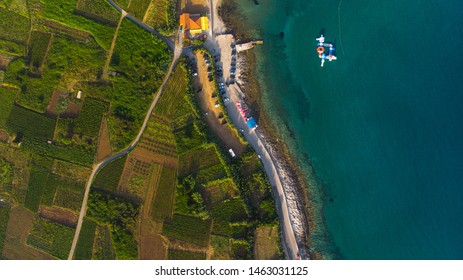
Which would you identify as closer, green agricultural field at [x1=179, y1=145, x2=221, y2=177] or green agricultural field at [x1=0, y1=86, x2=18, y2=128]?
green agricultural field at [x1=179, y1=145, x2=221, y2=177]

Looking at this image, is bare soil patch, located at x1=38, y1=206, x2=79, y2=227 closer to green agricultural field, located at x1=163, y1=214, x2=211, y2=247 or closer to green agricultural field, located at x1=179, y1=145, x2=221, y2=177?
green agricultural field, located at x1=163, y1=214, x2=211, y2=247

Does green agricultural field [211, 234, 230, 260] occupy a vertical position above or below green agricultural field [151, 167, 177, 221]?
below

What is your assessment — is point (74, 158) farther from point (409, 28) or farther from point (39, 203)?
point (409, 28)

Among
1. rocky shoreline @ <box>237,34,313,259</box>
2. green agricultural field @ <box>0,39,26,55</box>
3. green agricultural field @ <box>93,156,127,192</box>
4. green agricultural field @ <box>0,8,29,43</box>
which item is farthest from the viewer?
green agricultural field @ <box>0,8,29,43</box>

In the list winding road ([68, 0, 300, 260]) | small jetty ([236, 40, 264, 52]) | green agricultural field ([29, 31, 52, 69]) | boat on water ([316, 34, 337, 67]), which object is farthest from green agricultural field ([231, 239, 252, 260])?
green agricultural field ([29, 31, 52, 69])

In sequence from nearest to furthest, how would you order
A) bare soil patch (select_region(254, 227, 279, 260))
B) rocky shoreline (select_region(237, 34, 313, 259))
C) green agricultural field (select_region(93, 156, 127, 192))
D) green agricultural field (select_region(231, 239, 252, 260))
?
green agricultural field (select_region(231, 239, 252, 260)) < bare soil patch (select_region(254, 227, 279, 260)) < green agricultural field (select_region(93, 156, 127, 192)) < rocky shoreline (select_region(237, 34, 313, 259))

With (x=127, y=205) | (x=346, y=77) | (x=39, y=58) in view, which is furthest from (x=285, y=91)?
(x=39, y=58)

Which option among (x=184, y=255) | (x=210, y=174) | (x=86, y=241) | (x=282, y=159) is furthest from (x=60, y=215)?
(x=282, y=159)

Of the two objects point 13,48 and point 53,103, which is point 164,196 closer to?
point 53,103
